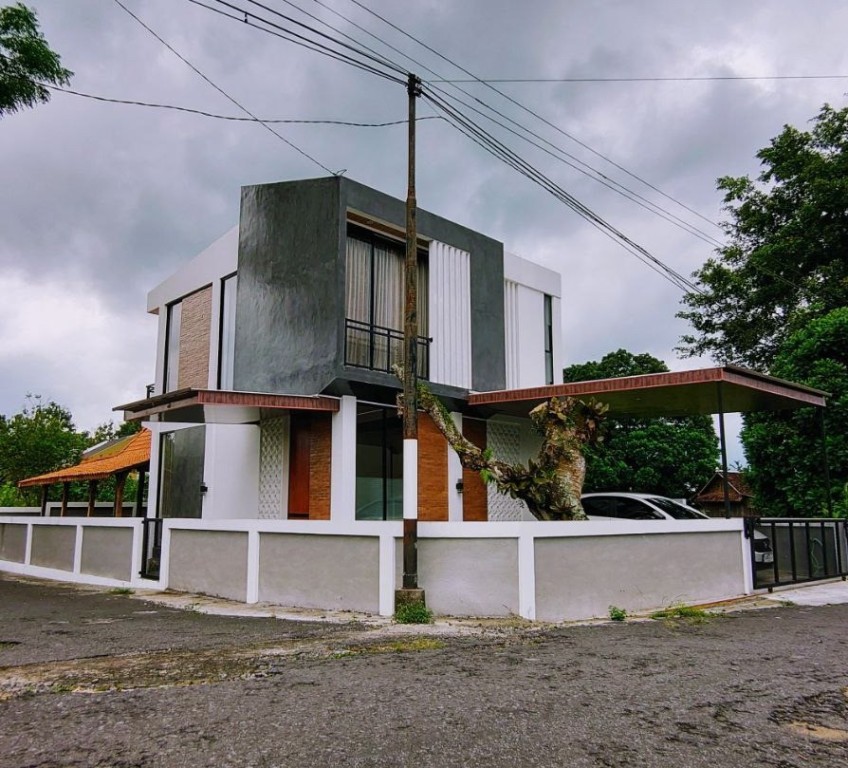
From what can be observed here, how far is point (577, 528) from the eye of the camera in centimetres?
864

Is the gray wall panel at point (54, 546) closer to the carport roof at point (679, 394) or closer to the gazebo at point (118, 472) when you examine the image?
the gazebo at point (118, 472)

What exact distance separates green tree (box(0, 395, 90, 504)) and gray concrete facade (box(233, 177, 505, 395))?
19.1 meters

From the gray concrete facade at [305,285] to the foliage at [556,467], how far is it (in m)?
2.76

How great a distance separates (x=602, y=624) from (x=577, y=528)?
1.13 metres

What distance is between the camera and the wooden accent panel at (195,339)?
14914 mm

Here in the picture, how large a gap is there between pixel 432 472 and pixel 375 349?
2.44 meters

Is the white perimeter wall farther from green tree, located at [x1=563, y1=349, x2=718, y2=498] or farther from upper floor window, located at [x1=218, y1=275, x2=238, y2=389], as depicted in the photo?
green tree, located at [x1=563, y1=349, x2=718, y2=498]

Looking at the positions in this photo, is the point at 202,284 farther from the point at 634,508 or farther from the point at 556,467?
the point at 634,508

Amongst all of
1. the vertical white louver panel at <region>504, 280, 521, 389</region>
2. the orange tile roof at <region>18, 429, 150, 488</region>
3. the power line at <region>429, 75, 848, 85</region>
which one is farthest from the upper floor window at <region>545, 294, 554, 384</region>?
the orange tile roof at <region>18, 429, 150, 488</region>

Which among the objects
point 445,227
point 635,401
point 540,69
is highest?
point 540,69

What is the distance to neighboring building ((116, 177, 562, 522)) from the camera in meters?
11.8

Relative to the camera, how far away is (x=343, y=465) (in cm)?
1147

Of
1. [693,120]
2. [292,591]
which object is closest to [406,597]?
[292,591]

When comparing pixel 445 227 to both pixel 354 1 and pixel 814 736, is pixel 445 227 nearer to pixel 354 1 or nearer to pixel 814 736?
pixel 354 1
